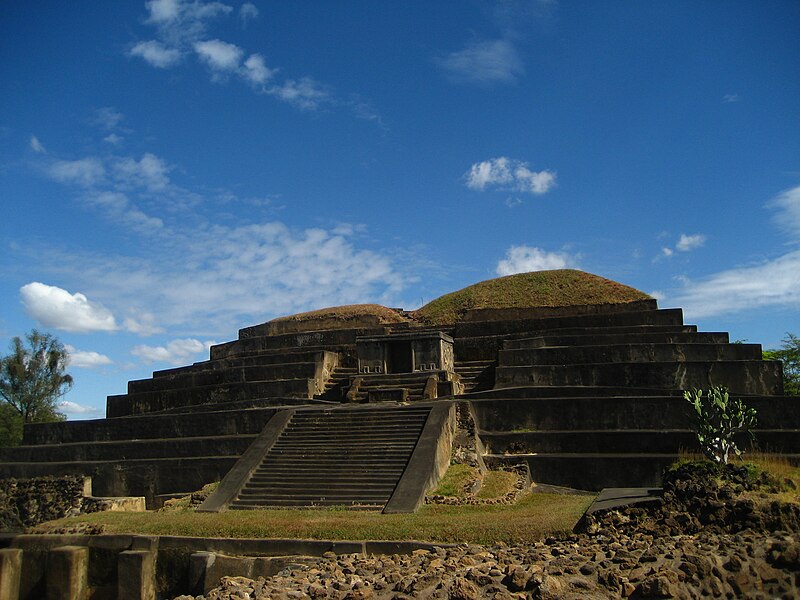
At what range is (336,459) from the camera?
561 inches

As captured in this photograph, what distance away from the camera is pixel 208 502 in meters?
13.1

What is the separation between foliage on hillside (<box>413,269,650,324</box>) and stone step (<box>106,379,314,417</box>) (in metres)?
7.83

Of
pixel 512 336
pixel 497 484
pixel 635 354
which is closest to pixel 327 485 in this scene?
pixel 497 484

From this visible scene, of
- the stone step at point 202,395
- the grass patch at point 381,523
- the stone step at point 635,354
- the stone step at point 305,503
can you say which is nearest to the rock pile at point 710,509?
the grass patch at point 381,523

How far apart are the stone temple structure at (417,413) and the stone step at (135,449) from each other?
36 mm

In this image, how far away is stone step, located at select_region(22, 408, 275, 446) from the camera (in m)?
17.0

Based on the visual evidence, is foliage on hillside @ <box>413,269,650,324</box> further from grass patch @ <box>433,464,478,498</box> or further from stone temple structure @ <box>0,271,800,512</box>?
grass patch @ <box>433,464,478,498</box>

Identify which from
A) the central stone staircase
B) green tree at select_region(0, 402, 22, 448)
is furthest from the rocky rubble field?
green tree at select_region(0, 402, 22, 448)

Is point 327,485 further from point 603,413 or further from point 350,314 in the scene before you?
point 350,314

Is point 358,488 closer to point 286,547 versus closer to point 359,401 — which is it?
point 286,547

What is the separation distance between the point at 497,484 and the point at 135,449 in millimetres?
9320

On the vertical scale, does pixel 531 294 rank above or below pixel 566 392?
above

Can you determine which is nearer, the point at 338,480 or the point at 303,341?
the point at 338,480

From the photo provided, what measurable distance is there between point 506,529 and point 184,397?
13897 mm
